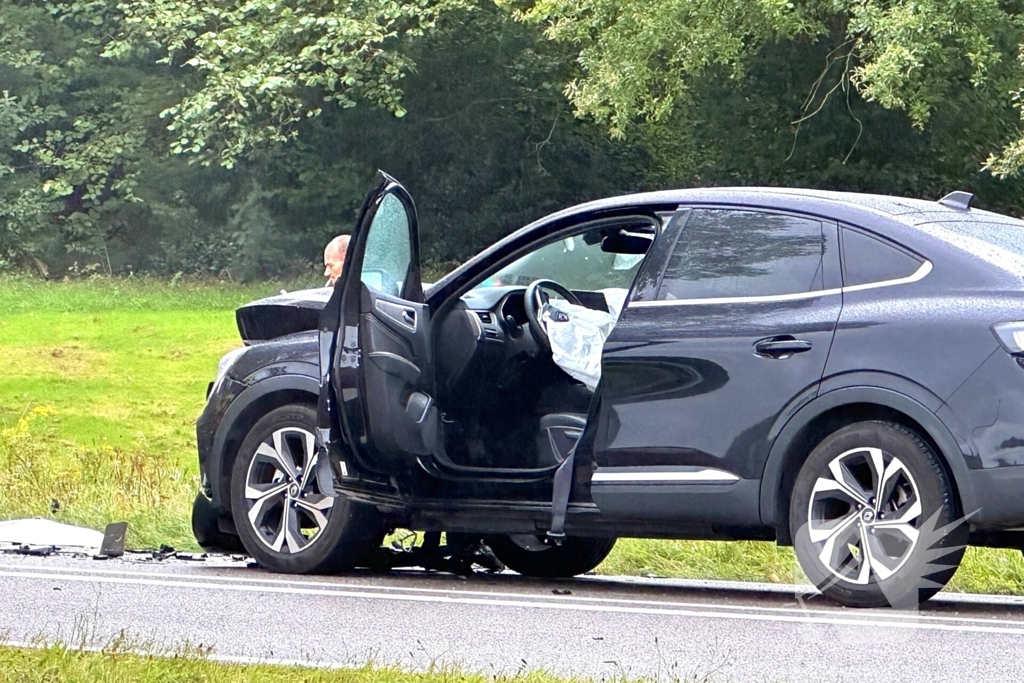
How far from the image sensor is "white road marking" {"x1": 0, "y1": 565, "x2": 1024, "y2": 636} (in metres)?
6.91

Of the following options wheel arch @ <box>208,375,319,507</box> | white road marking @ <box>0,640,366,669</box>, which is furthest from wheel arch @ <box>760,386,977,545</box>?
wheel arch @ <box>208,375,319,507</box>

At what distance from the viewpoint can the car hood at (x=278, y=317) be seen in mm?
8859

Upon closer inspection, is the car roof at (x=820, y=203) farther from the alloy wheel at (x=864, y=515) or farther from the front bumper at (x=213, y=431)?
the front bumper at (x=213, y=431)

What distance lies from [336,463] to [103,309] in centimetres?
2500

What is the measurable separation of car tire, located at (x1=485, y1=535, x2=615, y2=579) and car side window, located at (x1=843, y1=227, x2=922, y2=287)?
2.21m

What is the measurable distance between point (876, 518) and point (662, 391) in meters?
0.98

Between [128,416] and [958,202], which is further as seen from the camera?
[128,416]

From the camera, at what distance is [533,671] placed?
5562 mm

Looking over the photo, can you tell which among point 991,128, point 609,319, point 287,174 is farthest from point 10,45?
point 609,319

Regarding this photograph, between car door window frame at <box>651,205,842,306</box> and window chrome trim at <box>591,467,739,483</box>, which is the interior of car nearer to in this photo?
car door window frame at <box>651,205,842,306</box>

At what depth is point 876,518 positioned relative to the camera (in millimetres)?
7109

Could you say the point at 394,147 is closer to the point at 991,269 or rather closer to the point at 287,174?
the point at 287,174

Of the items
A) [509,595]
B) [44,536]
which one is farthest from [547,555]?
[44,536]

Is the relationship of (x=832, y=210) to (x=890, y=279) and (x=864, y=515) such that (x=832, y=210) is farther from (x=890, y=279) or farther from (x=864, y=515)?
(x=864, y=515)
